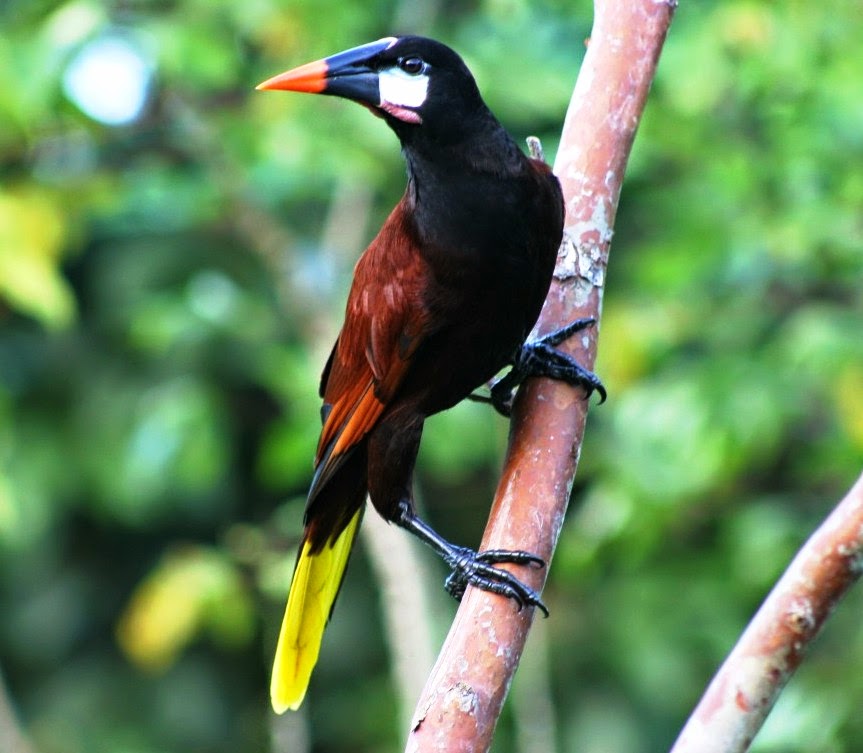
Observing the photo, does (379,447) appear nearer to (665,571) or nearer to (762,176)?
(762,176)

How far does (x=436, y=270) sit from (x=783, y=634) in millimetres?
796

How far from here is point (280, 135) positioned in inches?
141

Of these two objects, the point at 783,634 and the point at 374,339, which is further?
the point at 374,339

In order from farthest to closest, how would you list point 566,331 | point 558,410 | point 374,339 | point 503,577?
point 374,339
point 566,331
point 558,410
point 503,577

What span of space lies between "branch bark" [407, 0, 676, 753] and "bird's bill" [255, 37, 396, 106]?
0.31 metres

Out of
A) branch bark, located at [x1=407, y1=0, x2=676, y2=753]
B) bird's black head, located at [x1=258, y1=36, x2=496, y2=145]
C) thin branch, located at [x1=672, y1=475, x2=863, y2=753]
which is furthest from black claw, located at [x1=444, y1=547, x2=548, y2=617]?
bird's black head, located at [x1=258, y1=36, x2=496, y2=145]

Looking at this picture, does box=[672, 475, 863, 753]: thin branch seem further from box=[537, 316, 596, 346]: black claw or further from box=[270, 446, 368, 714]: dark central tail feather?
box=[270, 446, 368, 714]: dark central tail feather

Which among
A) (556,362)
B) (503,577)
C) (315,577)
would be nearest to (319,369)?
(315,577)

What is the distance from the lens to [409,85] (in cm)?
214

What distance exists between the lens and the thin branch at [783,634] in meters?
1.72

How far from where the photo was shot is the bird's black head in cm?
211

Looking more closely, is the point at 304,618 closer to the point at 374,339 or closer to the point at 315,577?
the point at 315,577

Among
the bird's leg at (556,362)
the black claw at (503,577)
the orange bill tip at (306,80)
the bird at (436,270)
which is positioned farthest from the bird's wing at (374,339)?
the black claw at (503,577)

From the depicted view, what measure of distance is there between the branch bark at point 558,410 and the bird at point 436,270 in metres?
0.04
